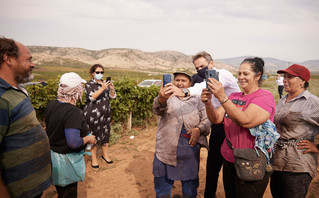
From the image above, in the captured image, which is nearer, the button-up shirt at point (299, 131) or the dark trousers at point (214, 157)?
the button-up shirt at point (299, 131)

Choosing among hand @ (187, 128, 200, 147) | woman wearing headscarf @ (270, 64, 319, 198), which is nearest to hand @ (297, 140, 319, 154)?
woman wearing headscarf @ (270, 64, 319, 198)

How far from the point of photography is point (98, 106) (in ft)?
14.7

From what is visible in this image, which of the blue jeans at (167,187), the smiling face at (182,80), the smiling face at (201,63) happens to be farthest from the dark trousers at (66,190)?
the smiling face at (201,63)

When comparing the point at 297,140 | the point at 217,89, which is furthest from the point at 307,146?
the point at 217,89

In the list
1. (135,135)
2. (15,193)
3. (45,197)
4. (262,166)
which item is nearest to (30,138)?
(15,193)

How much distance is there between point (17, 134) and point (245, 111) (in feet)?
7.17

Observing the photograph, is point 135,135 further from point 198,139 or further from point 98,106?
point 198,139

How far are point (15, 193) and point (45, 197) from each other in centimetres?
256

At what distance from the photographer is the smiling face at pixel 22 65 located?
1.72 metres

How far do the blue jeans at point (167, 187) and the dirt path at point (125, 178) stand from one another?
51.6 inches

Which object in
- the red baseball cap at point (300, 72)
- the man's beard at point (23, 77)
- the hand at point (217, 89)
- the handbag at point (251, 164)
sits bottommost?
the handbag at point (251, 164)

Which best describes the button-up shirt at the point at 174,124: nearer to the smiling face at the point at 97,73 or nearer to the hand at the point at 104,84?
the hand at the point at 104,84

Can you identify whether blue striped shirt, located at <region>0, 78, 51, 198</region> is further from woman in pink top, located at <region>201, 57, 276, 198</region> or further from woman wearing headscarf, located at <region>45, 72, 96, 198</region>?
woman in pink top, located at <region>201, 57, 276, 198</region>

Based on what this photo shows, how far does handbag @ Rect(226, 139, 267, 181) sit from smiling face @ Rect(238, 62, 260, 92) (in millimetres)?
717
